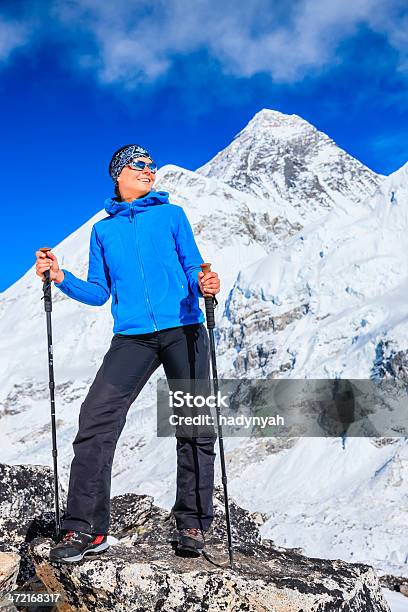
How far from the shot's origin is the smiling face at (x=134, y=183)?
168 inches

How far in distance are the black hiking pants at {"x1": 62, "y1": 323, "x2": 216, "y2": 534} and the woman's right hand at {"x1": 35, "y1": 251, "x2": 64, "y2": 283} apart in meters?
0.66

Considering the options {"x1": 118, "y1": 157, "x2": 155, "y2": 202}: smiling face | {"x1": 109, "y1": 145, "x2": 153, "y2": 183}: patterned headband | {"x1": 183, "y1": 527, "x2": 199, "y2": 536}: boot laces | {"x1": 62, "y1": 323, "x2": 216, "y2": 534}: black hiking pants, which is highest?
Answer: {"x1": 109, "y1": 145, "x2": 153, "y2": 183}: patterned headband

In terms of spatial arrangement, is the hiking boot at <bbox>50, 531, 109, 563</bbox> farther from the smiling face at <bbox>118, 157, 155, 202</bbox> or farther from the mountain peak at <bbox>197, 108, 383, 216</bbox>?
the mountain peak at <bbox>197, 108, 383, 216</bbox>

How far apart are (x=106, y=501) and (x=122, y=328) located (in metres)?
1.12

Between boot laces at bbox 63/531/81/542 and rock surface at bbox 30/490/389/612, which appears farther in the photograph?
boot laces at bbox 63/531/81/542

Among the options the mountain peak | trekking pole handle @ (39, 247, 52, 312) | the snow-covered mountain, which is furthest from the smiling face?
the mountain peak

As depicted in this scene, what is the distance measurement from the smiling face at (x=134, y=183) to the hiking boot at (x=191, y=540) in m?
2.37

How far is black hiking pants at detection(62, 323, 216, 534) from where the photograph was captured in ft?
11.8

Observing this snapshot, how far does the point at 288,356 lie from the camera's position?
46.3 m

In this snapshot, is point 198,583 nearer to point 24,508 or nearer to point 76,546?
point 76,546

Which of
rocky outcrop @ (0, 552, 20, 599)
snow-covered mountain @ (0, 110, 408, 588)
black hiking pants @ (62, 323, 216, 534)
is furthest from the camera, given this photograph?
snow-covered mountain @ (0, 110, 408, 588)

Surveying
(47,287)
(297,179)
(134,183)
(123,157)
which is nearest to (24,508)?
(47,287)

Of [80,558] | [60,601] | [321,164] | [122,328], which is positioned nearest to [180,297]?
[122,328]

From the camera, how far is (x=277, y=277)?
55.2 metres
